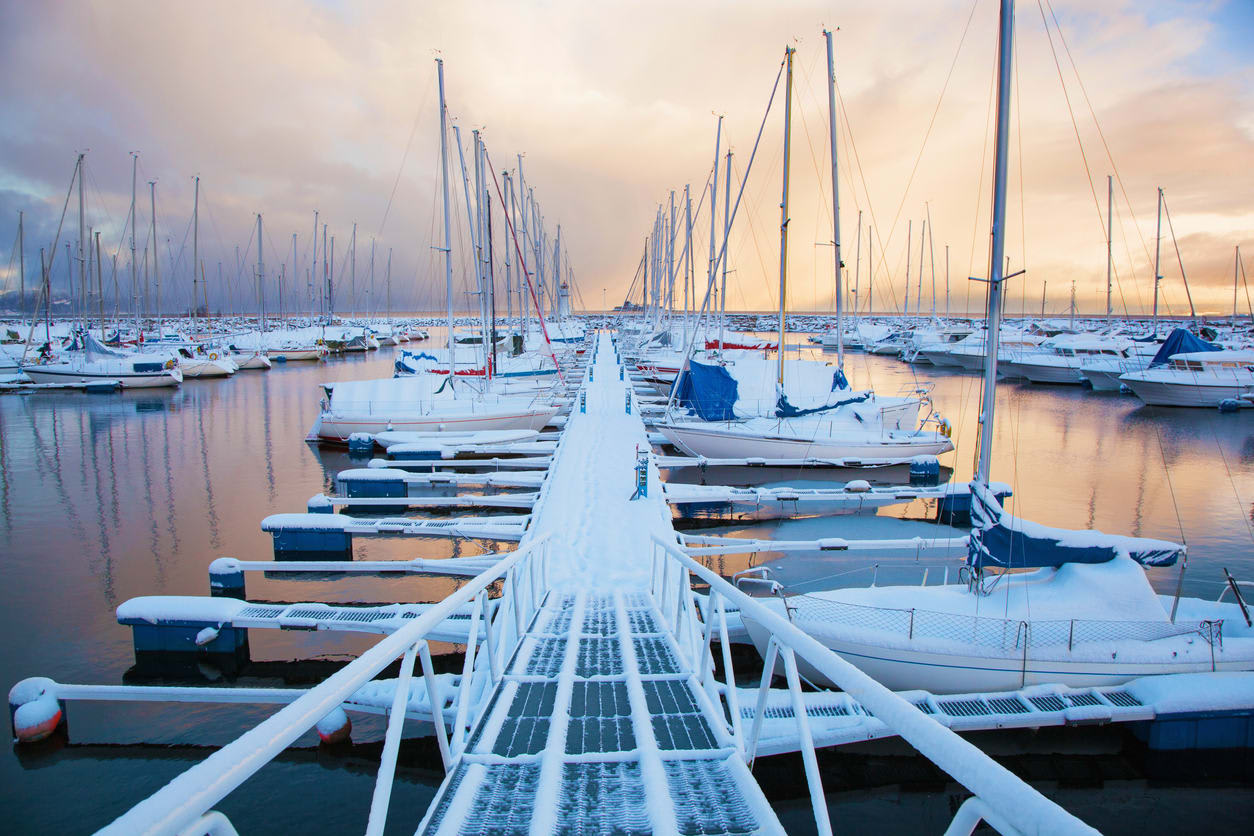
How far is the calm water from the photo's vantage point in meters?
7.23

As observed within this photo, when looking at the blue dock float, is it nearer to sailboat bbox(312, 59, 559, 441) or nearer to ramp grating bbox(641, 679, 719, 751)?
ramp grating bbox(641, 679, 719, 751)

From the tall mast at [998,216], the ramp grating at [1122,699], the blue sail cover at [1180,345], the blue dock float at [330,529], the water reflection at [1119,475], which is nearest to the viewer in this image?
the ramp grating at [1122,699]

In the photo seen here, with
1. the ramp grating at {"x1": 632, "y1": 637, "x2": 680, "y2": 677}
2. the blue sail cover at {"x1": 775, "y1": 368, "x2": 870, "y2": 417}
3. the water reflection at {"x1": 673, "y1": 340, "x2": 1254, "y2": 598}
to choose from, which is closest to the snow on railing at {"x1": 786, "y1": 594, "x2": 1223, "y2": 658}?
the ramp grating at {"x1": 632, "y1": 637, "x2": 680, "y2": 677}

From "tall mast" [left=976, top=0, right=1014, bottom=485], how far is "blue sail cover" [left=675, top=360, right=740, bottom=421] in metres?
10.7

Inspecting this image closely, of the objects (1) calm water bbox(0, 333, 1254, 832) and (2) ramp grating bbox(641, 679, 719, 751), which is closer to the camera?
(2) ramp grating bbox(641, 679, 719, 751)

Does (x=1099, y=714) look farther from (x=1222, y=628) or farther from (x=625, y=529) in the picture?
(x=625, y=529)

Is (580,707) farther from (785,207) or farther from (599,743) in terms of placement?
(785,207)

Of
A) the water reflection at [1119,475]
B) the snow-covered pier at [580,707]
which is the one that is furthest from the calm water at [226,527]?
the snow-covered pier at [580,707]

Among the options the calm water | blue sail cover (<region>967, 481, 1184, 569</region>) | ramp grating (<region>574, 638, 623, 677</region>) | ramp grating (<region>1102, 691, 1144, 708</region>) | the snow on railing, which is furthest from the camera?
blue sail cover (<region>967, 481, 1184, 569</region>)

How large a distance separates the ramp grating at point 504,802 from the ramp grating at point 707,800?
0.73 metres

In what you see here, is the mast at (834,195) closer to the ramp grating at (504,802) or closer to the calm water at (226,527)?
the calm water at (226,527)

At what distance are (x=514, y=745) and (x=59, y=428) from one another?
3373 centimetres

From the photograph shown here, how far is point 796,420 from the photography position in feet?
65.4

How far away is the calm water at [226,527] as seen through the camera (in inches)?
285
